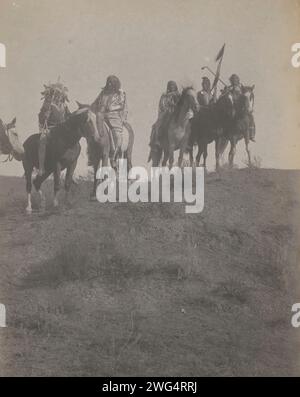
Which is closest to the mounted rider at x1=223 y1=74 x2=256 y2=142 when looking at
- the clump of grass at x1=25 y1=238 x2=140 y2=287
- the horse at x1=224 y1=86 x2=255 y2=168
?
the horse at x1=224 y1=86 x2=255 y2=168

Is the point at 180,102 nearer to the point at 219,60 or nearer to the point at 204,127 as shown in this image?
the point at 204,127

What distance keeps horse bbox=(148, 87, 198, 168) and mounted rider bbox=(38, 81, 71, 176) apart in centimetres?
97

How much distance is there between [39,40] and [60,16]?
311 millimetres

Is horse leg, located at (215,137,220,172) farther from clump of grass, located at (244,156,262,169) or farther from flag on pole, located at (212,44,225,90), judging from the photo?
flag on pole, located at (212,44,225,90)

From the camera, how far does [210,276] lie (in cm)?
650

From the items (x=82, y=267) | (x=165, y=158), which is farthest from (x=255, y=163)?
(x=82, y=267)

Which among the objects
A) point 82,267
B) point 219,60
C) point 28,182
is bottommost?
point 82,267

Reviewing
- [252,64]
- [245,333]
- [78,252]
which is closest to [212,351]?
[245,333]

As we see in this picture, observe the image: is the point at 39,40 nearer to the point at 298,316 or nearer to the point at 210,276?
the point at 210,276

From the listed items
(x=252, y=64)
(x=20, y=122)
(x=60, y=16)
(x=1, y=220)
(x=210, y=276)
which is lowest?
(x=210, y=276)

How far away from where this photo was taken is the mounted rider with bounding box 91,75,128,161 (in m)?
6.65

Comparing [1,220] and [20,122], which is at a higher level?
[20,122]

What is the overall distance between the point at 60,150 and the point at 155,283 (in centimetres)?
165

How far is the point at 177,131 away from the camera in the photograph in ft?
22.6
